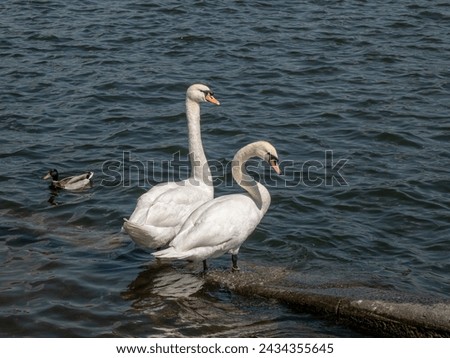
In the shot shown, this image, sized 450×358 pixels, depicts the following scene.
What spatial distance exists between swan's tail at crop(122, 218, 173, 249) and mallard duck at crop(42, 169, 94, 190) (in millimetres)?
2272

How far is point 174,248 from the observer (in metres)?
8.23

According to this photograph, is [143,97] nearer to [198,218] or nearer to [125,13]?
[125,13]

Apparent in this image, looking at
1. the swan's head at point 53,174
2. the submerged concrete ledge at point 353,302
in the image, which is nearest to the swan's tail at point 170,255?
the submerged concrete ledge at point 353,302

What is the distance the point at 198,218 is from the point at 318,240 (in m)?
1.80

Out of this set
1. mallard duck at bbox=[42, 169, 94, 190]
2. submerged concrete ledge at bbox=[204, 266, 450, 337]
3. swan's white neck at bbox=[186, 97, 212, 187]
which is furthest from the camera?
mallard duck at bbox=[42, 169, 94, 190]

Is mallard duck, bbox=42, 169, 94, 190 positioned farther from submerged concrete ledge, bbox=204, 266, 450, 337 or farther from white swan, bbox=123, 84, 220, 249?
submerged concrete ledge, bbox=204, 266, 450, 337

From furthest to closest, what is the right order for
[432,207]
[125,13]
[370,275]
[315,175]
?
1. [125,13]
2. [315,175]
3. [432,207]
4. [370,275]

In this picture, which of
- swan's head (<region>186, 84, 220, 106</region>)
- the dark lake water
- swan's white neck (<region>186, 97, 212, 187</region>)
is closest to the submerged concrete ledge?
the dark lake water

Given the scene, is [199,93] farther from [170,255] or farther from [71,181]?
Answer: [170,255]

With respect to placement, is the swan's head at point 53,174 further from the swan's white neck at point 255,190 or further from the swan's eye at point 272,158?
the swan's eye at point 272,158

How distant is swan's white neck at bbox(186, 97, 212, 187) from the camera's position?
9.51 m

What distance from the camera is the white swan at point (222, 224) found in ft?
26.9

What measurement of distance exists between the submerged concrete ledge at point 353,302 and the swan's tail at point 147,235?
1.93ft

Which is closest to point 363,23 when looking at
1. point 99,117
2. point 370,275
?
point 99,117
